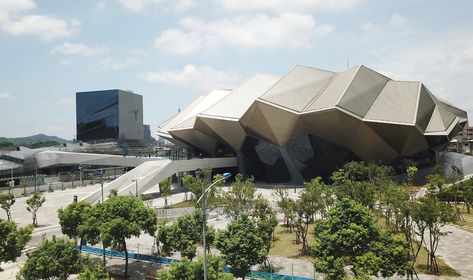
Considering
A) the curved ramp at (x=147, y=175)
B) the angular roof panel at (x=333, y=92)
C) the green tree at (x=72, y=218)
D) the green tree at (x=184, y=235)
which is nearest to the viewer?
the green tree at (x=184, y=235)

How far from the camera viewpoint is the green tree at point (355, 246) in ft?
57.7

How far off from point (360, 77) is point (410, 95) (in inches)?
286

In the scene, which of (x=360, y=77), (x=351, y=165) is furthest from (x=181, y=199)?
(x=360, y=77)

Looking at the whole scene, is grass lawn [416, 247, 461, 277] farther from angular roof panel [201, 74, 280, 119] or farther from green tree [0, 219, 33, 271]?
angular roof panel [201, 74, 280, 119]

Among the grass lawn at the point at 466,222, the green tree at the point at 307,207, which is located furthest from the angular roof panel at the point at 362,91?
the green tree at the point at 307,207

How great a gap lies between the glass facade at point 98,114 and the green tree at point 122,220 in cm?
9318

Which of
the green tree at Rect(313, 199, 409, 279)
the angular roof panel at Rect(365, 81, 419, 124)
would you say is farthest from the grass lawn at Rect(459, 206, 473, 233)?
the green tree at Rect(313, 199, 409, 279)

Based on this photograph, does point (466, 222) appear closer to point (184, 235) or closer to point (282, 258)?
point (282, 258)

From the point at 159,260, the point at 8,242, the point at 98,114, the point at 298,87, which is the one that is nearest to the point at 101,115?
the point at 98,114

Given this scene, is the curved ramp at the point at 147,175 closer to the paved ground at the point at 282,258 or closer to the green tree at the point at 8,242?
the paved ground at the point at 282,258

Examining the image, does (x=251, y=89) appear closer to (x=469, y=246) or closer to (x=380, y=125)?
(x=380, y=125)

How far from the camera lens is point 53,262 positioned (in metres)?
18.3

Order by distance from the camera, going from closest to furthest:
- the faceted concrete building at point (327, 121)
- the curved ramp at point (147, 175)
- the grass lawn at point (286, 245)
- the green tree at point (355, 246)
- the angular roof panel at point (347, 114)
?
the green tree at point (355, 246) → the grass lawn at point (286, 245) → the angular roof panel at point (347, 114) → the faceted concrete building at point (327, 121) → the curved ramp at point (147, 175)

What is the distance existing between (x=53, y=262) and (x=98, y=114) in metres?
101
